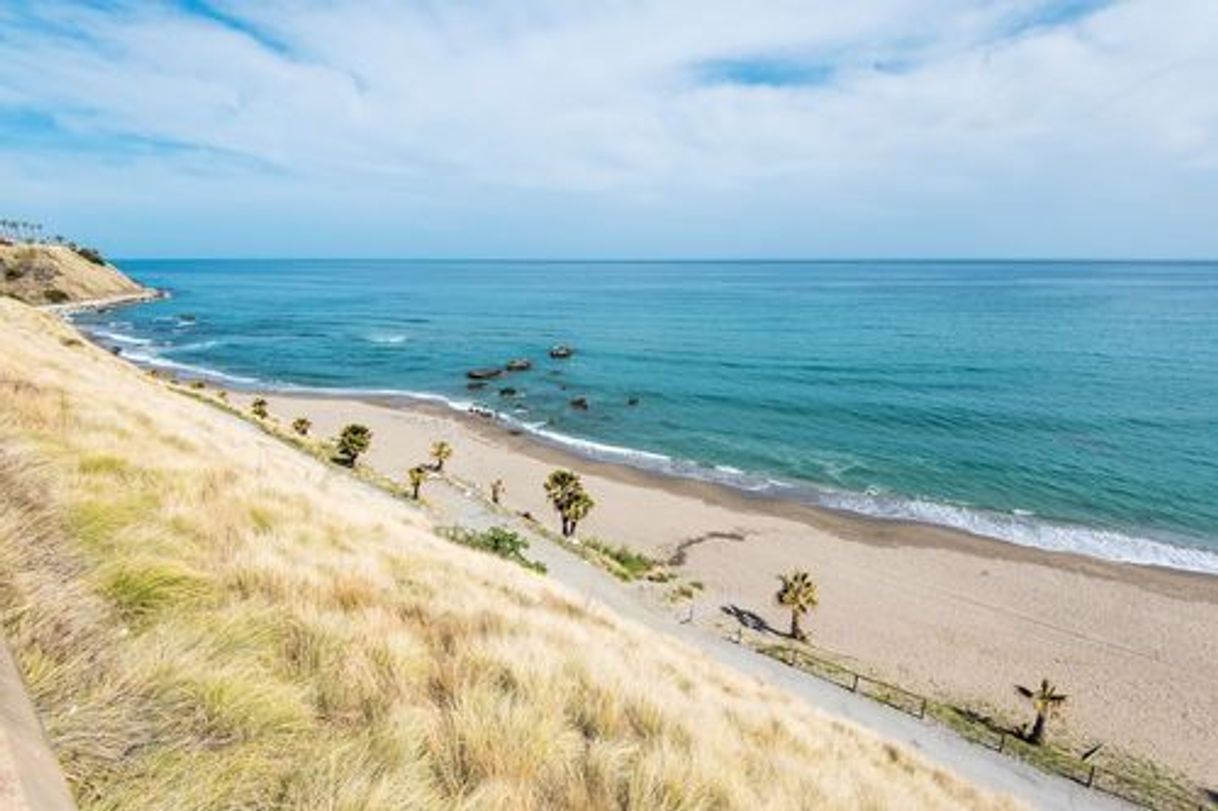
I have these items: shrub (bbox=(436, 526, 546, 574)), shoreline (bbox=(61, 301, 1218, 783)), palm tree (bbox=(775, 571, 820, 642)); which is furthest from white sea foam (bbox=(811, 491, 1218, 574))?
shrub (bbox=(436, 526, 546, 574))

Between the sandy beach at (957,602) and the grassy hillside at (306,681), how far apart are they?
57.1ft

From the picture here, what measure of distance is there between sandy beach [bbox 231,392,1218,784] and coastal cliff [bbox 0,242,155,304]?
98.3 metres

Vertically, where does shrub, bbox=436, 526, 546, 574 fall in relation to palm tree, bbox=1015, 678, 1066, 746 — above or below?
above

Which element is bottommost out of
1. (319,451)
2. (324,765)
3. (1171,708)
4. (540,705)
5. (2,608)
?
(1171,708)

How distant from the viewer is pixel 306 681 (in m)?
5.06

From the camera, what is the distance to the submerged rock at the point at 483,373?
7112 centimetres

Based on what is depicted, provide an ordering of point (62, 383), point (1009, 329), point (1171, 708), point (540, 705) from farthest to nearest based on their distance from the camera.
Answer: point (1009, 329) → point (1171, 708) → point (62, 383) → point (540, 705)

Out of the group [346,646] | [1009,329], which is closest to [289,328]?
[1009,329]

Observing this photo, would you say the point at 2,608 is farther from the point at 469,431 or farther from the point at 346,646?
the point at 469,431

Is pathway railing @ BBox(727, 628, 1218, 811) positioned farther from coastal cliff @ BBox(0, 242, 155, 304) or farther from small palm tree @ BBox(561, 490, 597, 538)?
coastal cliff @ BBox(0, 242, 155, 304)

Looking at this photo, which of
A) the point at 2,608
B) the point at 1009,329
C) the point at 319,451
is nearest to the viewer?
the point at 2,608

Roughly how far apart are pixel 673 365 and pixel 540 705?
2775 inches

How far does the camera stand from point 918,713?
20.3 metres

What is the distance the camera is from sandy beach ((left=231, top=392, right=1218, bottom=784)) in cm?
2364
